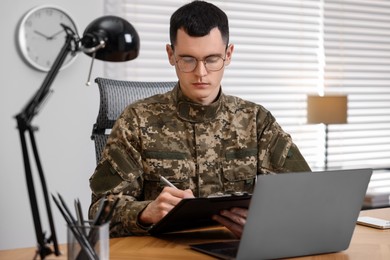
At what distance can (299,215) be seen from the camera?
120 cm

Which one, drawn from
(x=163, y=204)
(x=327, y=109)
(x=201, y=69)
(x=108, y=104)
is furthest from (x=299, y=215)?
(x=327, y=109)

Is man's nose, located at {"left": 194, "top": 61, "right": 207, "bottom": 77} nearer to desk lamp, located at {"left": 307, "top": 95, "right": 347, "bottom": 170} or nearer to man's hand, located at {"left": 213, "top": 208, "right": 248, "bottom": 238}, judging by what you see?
man's hand, located at {"left": 213, "top": 208, "right": 248, "bottom": 238}

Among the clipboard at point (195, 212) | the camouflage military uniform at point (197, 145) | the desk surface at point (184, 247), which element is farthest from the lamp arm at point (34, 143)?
the camouflage military uniform at point (197, 145)

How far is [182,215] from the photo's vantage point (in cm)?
137

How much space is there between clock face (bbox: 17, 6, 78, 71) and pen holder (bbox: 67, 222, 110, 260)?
2.25m

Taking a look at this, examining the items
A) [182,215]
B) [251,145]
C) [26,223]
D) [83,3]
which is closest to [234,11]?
[83,3]

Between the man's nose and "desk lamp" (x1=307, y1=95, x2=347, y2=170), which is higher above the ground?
the man's nose

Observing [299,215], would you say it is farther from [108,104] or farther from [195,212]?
[108,104]

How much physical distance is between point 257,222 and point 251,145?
0.84m

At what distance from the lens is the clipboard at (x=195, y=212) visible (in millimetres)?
1299

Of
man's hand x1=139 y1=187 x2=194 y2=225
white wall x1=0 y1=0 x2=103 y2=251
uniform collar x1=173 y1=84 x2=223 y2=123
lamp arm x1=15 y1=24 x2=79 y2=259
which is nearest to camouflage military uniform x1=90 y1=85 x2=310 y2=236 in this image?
uniform collar x1=173 y1=84 x2=223 y2=123

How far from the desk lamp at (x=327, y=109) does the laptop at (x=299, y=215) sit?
2.74 m

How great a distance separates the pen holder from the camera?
1000mm

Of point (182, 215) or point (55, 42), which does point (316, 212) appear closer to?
point (182, 215)
